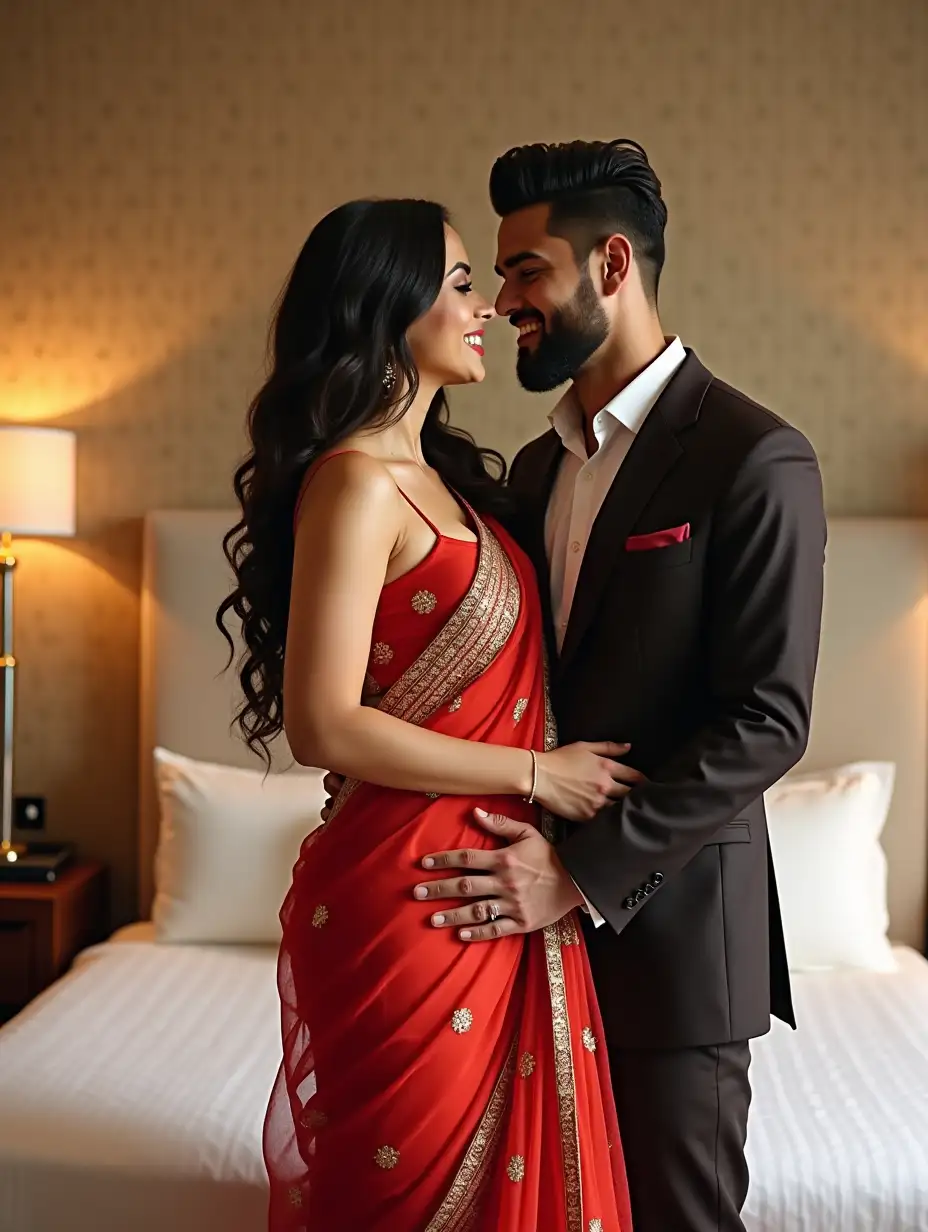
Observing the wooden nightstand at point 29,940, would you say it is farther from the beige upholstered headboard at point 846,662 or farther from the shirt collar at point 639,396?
the shirt collar at point 639,396

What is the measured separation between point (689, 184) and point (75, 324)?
163 cm

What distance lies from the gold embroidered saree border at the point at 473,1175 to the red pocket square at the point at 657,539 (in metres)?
0.67

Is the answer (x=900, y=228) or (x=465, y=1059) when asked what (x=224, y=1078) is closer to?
(x=465, y=1059)

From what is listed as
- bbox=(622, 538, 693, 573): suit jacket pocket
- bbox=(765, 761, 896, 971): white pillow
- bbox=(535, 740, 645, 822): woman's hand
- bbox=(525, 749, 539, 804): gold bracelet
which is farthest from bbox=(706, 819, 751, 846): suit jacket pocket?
bbox=(765, 761, 896, 971): white pillow

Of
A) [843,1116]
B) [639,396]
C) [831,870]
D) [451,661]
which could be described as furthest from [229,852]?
[639,396]

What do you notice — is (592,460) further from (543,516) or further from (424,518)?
(424,518)

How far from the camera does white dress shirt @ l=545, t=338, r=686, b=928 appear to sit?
1.87m

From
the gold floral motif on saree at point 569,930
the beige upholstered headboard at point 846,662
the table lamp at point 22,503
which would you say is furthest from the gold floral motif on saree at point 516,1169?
the table lamp at point 22,503

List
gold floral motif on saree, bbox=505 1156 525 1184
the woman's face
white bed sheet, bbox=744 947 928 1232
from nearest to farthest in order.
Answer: gold floral motif on saree, bbox=505 1156 525 1184 < the woman's face < white bed sheet, bbox=744 947 928 1232

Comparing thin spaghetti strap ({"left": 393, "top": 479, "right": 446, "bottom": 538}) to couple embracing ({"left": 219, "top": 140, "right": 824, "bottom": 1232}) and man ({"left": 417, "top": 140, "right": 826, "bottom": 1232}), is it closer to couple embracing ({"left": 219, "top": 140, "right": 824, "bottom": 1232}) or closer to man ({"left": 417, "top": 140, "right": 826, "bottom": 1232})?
couple embracing ({"left": 219, "top": 140, "right": 824, "bottom": 1232})

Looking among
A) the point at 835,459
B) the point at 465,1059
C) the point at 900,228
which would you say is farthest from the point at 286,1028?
the point at 900,228

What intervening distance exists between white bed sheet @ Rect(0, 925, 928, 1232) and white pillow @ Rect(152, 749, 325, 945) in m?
0.31

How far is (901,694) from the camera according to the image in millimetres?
3418

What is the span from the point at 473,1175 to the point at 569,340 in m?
1.08
